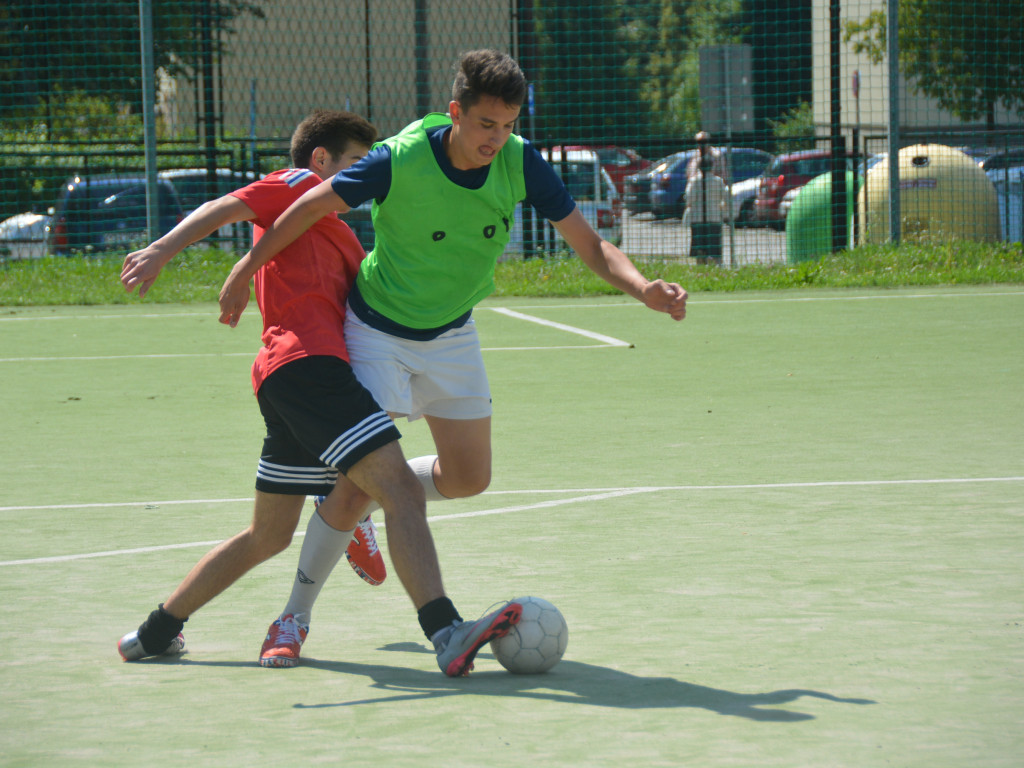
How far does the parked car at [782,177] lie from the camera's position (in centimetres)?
1898

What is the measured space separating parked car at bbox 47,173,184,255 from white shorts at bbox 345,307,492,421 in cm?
1326

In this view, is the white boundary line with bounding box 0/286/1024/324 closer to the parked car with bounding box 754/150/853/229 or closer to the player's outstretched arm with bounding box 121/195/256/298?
the parked car with bounding box 754/150/853/229

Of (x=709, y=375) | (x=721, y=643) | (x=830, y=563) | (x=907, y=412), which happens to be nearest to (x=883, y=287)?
(x=709, y=375)

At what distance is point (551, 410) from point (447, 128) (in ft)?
14.3

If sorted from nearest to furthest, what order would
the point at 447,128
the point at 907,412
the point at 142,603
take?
the point at 447,128 → the point at 142,603 → the point at 907,412

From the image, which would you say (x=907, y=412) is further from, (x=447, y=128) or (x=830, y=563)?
(x=447, y=128)

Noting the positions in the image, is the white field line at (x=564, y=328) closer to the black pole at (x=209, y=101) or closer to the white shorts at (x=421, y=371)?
the black pole at (x=209, y=101)

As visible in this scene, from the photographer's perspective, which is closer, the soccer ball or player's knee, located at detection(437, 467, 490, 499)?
the soccer ball

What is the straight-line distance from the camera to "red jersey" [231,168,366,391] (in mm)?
4086

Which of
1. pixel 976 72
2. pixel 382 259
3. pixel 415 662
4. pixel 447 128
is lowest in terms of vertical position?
pixel 415 662

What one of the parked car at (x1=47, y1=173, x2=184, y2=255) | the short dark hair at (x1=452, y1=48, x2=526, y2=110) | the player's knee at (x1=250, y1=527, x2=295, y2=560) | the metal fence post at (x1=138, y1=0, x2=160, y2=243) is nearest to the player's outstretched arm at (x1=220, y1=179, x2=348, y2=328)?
the short dark hair at (x1=452, y1=48, x2=526, y2=110)

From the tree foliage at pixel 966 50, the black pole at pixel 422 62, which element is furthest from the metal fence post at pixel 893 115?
the black pole at pixel 422 62

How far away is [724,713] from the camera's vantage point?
332 centimetres

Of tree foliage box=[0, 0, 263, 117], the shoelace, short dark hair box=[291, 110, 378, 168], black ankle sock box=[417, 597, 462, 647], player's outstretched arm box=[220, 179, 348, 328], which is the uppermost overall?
tree foliage box=[0, 0, 263, 117]
